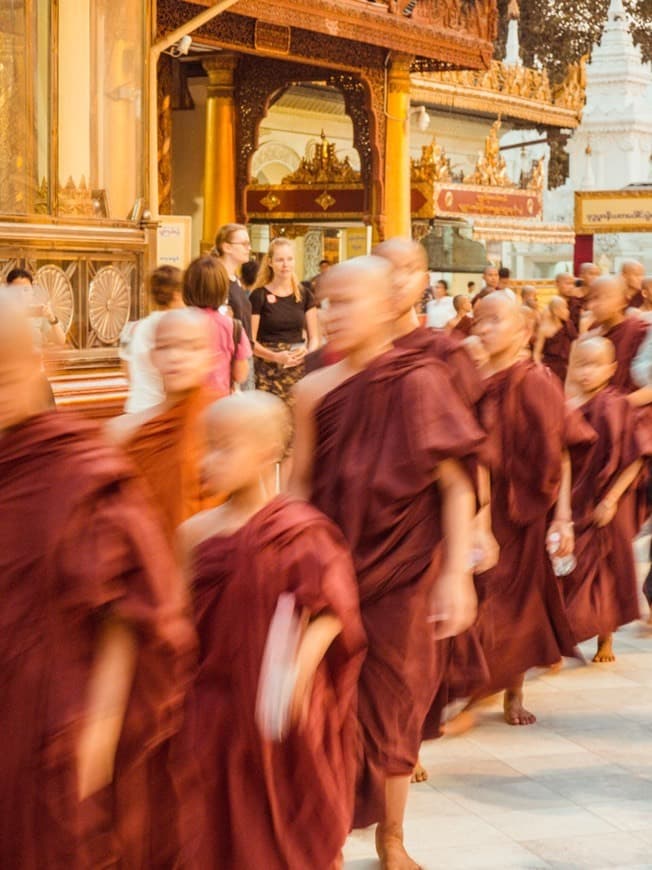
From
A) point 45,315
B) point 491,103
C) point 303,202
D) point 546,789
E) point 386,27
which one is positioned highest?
point 386,27

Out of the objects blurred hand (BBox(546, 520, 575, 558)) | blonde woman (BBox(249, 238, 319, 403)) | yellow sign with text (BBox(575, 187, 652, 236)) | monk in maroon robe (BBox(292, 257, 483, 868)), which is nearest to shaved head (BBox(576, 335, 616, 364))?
blurred hand (BBox(546, 520, 575, 558))

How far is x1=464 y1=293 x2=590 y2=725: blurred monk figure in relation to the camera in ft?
22.7

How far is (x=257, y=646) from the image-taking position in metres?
3.92

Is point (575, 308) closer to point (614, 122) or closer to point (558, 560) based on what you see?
point (558, 560)

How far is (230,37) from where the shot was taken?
14.3 m

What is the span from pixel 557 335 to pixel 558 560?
355 inches

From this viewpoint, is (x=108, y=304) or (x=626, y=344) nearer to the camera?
(x=626, y=344)

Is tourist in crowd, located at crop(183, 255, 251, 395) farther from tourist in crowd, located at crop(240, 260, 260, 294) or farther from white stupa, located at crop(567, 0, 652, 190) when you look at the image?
white stupa, located at crop(567, 0, 652, 190)

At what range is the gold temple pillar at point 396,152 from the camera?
1625 centimetres

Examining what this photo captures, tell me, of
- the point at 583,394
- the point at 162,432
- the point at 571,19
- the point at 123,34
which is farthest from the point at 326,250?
the point at 571,19

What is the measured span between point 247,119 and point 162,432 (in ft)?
36.8

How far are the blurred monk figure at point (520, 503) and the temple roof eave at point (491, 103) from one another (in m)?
15.2

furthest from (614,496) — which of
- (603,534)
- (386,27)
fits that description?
(386,27)

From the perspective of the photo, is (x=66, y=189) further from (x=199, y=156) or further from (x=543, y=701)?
(x=199, y=156)
